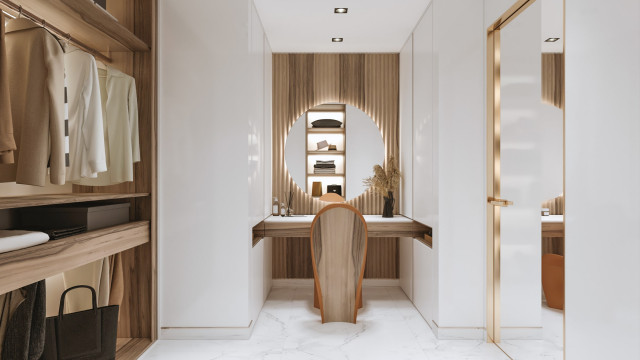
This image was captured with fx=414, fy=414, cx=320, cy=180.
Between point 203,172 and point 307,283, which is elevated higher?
point 203,172

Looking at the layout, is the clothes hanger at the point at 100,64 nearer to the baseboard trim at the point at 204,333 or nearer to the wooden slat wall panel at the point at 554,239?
the baseboard trim at the point at 204,333

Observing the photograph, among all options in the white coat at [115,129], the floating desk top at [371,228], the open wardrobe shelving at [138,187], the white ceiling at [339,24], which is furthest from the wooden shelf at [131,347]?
the white ceiling at [339,24]

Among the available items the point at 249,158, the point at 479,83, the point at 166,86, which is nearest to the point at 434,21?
the point at 479,83

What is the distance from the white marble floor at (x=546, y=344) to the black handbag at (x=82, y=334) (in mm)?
2324

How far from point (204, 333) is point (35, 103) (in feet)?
6.07

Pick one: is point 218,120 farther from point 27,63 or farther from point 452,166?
point 452,166

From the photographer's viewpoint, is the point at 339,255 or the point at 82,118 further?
the point at 339,255

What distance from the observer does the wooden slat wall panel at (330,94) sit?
4441 mm

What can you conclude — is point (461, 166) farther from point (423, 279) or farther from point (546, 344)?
point (546, 344)

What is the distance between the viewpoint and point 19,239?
166 cm

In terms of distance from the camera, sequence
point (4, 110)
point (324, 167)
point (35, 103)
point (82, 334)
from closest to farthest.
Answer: point (4, 110) → point (35, 103) → point (82, 334) → point (324, 167)

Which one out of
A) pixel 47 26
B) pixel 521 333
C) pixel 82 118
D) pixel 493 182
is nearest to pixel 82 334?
pixel 82 118

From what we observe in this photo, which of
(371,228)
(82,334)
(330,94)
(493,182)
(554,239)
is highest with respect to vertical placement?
(330,94)

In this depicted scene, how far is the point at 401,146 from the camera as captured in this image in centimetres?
435
